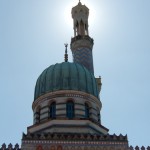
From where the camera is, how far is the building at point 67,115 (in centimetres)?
1692

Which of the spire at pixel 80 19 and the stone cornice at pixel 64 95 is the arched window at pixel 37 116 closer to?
the stone cornice at pixel 64 95

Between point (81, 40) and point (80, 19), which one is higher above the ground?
point (80, 19)

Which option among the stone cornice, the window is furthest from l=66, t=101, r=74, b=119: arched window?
the window

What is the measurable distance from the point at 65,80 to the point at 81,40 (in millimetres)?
6843

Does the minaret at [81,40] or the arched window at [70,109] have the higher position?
the minaret at [81,40]

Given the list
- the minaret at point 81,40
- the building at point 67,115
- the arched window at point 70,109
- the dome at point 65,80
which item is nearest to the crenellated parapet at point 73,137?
the building at point 67,115

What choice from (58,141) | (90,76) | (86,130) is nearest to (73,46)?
(90,76)

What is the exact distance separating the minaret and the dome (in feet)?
13.4

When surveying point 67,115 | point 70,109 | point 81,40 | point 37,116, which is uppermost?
point 81,40

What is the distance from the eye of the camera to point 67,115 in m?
19.5

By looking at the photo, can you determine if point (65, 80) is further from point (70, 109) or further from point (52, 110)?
point (52, 110)

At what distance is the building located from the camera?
1692cm

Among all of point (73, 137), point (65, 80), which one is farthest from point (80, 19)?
point (73, 137)

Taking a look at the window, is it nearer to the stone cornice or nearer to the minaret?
the stone cornice
